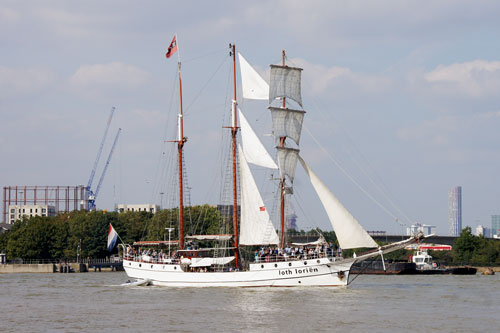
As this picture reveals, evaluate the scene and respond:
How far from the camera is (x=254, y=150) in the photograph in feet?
274

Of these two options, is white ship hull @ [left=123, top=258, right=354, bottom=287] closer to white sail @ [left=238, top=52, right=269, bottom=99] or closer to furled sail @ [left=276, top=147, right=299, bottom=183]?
furled sail @ [left=276, top=147, right=299, bottom=183]

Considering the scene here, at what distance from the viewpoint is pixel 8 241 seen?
174250mm

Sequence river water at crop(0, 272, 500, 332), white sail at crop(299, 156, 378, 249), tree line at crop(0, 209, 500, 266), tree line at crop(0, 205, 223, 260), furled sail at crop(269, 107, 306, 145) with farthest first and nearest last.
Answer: tree line at crop(0, 205, 223, 260) < tree line at crop(0, 209, 500, 266) < furled sail at crop(269, 107, 306, 145) < white sail at crop(299, 156, 378, 249) < river water at crop(0, 272, 500, 332)

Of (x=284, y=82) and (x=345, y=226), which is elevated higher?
(x=284, y=82)

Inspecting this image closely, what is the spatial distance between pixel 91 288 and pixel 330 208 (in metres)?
29.1

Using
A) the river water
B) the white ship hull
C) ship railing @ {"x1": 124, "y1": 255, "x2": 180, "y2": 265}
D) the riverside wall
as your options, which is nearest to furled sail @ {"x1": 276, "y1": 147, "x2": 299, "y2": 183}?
the white ship hull

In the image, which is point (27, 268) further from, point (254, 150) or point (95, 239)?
point (254, 150)

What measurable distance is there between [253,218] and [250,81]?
548 inches

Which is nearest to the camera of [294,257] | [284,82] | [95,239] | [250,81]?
[294,257]

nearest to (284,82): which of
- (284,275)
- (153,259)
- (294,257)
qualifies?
(294,257)

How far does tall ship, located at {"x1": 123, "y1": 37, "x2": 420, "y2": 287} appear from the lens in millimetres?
77688

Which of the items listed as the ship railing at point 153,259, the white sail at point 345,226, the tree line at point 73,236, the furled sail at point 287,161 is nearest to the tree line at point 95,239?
the tree line at point 73,236

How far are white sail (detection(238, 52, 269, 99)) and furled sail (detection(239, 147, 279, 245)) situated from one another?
26.2 feet

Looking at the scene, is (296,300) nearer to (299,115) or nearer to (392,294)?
(392,294)
